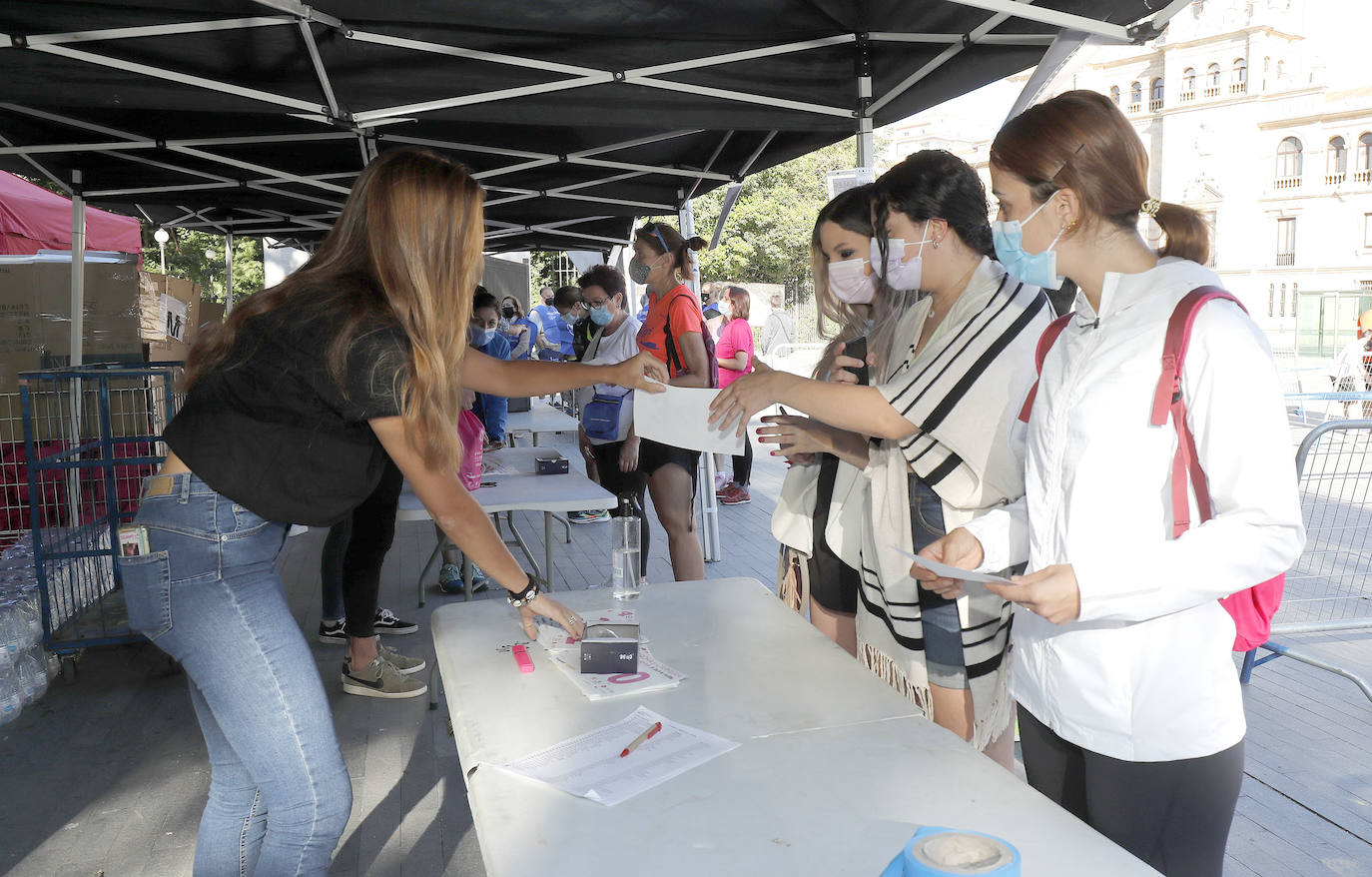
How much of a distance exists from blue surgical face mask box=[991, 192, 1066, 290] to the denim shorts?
51cm

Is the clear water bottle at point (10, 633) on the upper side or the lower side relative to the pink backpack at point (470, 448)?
lower

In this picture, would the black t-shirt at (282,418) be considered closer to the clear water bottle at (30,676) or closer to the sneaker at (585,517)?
the clear water bottle at (30,676)

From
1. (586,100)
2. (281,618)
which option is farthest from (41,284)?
(281,618)

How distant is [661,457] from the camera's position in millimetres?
4238

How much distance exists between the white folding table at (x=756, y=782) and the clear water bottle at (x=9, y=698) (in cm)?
266

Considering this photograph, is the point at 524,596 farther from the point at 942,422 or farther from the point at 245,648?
the point at 942,422

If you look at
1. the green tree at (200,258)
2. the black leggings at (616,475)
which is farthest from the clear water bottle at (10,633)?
the green tree at (200,258)

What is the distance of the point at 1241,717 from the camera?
1.36 meters

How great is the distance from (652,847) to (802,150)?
4.10m

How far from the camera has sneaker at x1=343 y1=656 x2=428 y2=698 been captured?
3869mm

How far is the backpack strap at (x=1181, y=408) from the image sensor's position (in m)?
1.25

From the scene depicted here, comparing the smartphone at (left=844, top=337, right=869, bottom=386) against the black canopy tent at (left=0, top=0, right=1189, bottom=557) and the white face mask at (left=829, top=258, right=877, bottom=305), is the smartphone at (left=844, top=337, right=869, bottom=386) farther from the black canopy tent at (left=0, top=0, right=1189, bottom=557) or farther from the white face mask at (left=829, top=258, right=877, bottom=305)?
the black canopy tent at (left=0, top=0, right=1189, bottom=557)

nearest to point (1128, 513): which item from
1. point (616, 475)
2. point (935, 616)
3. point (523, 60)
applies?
point (935, 616)

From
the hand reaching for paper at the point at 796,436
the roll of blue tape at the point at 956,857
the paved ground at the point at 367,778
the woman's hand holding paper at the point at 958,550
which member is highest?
the hand reaching for paper at the point at 796,436
